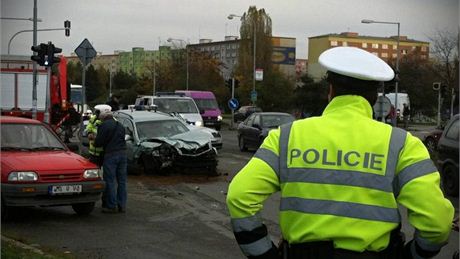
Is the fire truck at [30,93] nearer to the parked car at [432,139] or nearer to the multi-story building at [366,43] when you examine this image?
the parked car at [432,139]

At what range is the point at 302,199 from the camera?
2551 mm

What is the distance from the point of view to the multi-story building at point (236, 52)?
328 feet

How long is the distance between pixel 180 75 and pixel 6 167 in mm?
69570

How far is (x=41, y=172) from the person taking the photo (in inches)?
346

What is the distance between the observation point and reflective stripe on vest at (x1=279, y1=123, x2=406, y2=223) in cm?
248

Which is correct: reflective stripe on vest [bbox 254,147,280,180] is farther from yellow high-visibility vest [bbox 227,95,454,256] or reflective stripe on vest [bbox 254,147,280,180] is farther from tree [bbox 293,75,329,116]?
tree [bbox 293,75,329,116]

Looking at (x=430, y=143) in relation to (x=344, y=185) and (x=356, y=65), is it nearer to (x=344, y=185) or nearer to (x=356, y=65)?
(x=356, y=65)

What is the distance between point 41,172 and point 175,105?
1775cm

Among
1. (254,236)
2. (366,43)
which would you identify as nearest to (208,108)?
(254,236)

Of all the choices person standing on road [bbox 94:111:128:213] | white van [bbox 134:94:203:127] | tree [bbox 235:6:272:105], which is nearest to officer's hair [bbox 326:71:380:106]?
person standing on road [bbox 94:111:128:213]

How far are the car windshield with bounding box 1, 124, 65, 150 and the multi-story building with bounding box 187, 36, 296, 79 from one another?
77.9m

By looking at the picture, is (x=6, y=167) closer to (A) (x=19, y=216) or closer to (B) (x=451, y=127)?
(A) (x=19, y=216)

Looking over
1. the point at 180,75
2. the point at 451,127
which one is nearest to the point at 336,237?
the point at 451,127

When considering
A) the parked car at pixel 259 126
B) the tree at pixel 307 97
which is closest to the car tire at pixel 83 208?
the parked car at pixel 259 126
